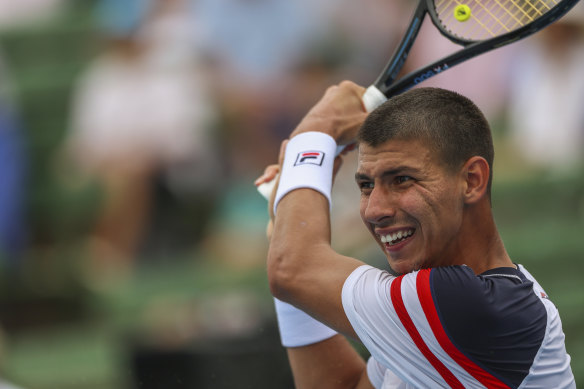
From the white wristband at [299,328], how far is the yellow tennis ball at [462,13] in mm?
1186

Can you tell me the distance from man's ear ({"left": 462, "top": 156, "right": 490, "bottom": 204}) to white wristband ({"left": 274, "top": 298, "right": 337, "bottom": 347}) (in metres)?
0.81

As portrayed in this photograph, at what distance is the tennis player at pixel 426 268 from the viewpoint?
2328 millimetres

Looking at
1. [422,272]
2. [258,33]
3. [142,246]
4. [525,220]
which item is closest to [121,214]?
[142,246]

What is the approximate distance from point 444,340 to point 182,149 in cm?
474

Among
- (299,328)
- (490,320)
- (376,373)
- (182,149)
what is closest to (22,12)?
(182,149)

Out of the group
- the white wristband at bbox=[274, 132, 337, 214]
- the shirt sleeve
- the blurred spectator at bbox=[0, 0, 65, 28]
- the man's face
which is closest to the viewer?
the man's face

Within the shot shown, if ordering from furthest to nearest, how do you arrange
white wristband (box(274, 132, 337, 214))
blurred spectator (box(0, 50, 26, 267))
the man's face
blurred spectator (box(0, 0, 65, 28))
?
blurred spectator (box(0, 0, 65, 28))
blurred spectator (box(0, 50, 26, 267))
white wristband (box(274, 132, 337, 214))
the man's face

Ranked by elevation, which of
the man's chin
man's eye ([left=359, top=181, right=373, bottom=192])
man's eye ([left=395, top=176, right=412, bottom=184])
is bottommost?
the man's chin

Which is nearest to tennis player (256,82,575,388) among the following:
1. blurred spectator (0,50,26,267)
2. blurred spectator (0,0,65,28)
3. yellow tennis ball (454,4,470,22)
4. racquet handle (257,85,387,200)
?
racquet handle (257,85,387,200)

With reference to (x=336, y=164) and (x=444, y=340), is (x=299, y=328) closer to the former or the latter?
(x=336, y=164)

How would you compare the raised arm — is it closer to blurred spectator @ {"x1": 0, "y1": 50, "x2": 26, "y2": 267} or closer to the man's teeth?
the man's teeth

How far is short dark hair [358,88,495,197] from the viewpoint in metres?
2.48

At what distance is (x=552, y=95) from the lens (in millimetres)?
7238

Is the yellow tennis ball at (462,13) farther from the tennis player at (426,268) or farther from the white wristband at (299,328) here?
the white wristband at (299,328)
